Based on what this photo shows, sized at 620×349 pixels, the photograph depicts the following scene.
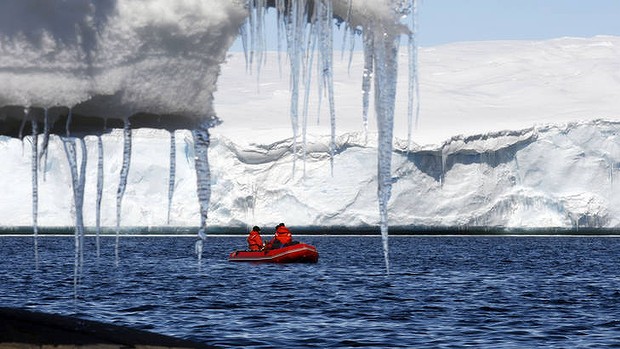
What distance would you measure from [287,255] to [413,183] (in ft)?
100

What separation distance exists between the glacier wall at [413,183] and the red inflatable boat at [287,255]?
25234mm

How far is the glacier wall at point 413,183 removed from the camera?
268 ft

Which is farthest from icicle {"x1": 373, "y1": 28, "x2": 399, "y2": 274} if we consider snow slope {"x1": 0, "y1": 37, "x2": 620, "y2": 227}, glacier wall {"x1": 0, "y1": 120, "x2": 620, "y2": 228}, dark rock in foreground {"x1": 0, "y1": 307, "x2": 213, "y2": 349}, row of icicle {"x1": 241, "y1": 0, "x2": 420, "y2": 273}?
glacier wall {"x1": 0, "y1": 120, "x2": 620, "y2": 228}

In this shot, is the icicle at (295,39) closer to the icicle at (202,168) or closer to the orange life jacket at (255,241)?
the icicle at (202,168)

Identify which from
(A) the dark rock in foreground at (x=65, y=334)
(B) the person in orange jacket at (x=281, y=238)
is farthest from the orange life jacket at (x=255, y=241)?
(A) the dark rock in foreground at (x=65, y=334)

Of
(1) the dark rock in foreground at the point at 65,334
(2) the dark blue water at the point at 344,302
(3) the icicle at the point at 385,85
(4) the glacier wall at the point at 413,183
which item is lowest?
(2) the dark blue water at the point at 344,302

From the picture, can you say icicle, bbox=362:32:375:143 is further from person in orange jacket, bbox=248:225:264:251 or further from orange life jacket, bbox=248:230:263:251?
orange life jacket, bbox=248:230:263:251

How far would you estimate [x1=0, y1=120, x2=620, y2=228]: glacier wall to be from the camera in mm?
81562

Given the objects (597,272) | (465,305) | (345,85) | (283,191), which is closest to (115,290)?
(465,305)

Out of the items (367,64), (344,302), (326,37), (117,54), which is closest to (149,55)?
(117,54)

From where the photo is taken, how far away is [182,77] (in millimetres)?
7566

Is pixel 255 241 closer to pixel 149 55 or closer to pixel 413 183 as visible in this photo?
pixel 413 183

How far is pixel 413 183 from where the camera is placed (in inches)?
3300

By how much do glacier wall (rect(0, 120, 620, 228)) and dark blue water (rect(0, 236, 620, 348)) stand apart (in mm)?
28654
